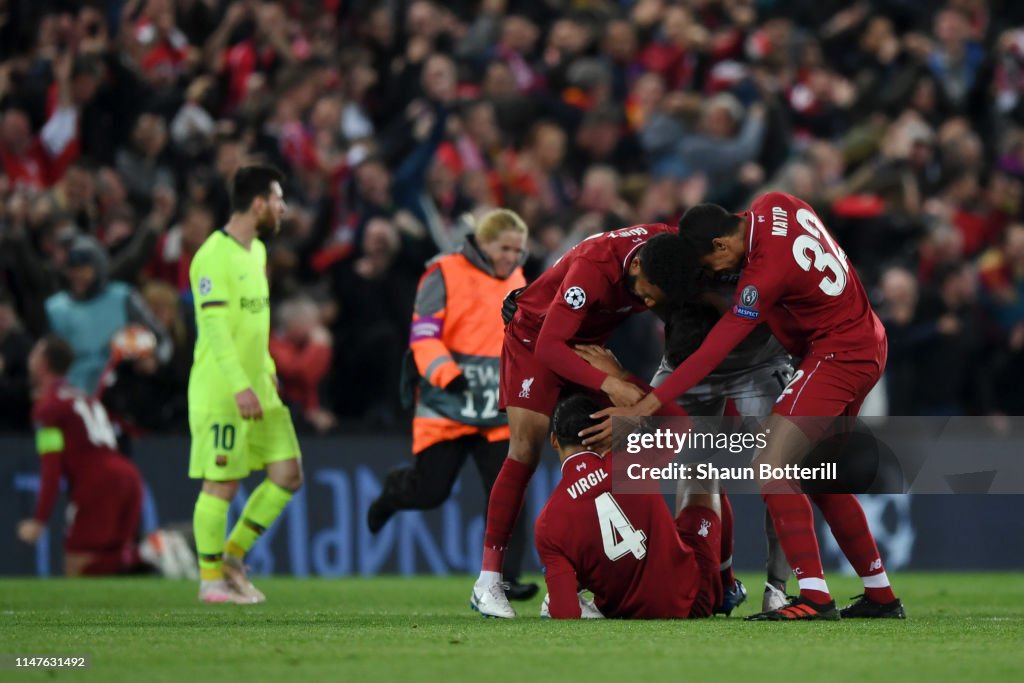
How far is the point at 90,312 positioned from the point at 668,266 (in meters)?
6.81

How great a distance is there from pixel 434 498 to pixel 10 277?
4.98m

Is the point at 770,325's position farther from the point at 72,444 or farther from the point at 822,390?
the point at 72,444

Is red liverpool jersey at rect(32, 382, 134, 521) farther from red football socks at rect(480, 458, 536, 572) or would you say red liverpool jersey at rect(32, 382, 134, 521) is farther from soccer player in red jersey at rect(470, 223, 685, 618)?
red football socks at rect(480, 458, 536, 572)

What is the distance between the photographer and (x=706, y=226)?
763 centimetres

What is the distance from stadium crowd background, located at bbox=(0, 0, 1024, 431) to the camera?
1351 cm

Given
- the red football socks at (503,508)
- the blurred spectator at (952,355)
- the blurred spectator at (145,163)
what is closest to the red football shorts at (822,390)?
the red football socks at (503,508)

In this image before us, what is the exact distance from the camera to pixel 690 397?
28.6ft

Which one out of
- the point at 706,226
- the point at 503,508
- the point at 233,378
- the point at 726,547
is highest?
the point at 706,226

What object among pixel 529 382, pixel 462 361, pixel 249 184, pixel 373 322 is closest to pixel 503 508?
pixel 529 382

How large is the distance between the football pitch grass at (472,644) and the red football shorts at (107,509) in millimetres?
2829

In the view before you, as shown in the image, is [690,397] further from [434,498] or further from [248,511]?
[248,511]

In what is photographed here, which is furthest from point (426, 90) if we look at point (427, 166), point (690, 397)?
point (690, 397)

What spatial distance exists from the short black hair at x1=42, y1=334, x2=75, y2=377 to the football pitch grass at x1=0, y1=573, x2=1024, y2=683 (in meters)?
2.98

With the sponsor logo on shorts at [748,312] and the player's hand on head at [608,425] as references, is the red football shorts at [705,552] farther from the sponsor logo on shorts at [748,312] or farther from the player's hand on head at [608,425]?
the sponsor logo on shorts at [748,312]
